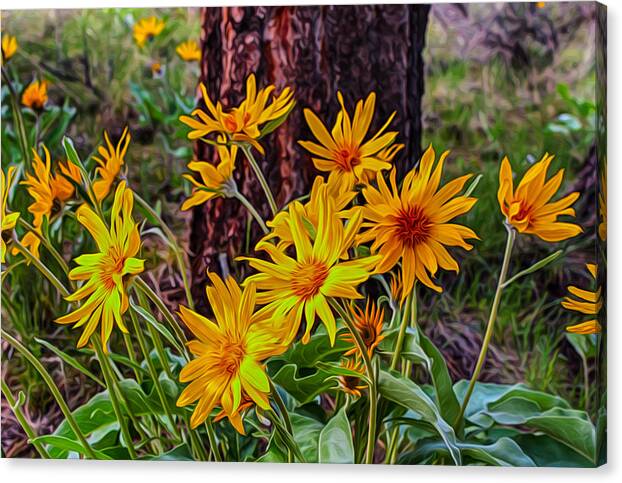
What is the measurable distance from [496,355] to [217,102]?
2.11ft

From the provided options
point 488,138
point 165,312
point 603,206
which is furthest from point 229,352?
point 603,206

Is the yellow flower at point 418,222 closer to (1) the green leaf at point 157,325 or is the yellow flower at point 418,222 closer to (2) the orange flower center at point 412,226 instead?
(2) the orange flower center at point 412,226

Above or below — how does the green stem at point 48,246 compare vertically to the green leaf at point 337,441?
above

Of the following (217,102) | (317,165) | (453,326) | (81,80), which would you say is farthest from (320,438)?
(81,80)

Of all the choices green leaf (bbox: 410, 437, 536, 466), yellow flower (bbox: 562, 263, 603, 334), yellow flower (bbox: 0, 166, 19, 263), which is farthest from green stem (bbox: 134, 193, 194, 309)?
yellow flower (bbox: 562, 263, 603, 334)

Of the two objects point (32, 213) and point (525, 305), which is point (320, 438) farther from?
point (32, 213)

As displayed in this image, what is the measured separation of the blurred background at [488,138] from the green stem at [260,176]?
0.02 m

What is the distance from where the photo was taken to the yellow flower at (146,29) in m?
2.08

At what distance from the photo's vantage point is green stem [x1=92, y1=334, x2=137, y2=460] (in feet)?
6.85

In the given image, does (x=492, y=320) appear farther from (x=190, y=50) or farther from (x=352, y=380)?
(x=190, y=50)

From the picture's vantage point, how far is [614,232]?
200cm

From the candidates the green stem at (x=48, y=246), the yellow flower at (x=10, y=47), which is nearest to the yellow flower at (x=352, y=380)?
the green stem at (x=48, y=246)

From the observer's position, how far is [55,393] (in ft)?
6.91

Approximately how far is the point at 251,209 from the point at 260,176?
59 millimetres
